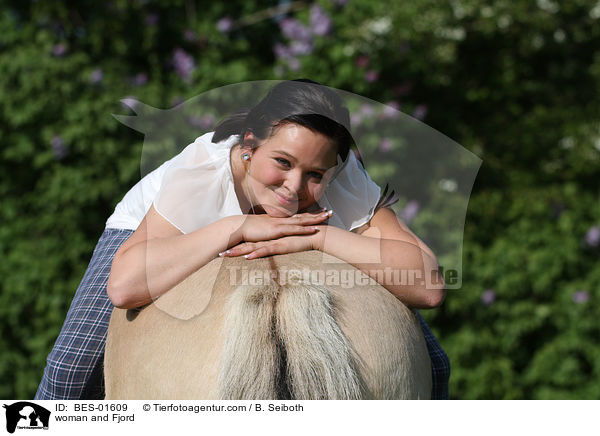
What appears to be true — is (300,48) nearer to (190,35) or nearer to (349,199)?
(190,35)

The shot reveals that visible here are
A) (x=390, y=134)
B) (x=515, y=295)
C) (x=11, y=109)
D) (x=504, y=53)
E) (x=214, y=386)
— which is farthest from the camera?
(x=504, y=53)

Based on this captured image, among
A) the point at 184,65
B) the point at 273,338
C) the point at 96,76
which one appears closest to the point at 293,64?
the point at 184,65

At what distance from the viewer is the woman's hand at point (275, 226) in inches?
50.6

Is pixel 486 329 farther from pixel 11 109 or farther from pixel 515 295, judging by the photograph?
pixel 11 109

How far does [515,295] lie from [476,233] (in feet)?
1.47

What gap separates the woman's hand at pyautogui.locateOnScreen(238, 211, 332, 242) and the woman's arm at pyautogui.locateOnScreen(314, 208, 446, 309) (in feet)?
0.09

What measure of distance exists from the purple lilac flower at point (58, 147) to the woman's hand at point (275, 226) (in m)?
2.36

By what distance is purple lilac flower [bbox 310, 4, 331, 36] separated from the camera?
355 cm

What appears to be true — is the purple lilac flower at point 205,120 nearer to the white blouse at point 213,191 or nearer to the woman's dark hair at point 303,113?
the white blouse at point 213,191

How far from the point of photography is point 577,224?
12.1ft

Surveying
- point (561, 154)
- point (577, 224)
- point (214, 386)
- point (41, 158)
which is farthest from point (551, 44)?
point (214, 386)

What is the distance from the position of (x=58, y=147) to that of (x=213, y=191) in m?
2.26

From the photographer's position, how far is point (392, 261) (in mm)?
1313

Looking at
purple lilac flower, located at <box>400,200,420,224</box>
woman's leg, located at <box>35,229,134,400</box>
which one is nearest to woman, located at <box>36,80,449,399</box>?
woman's leg, located at <box>35,229,134,400</box>
